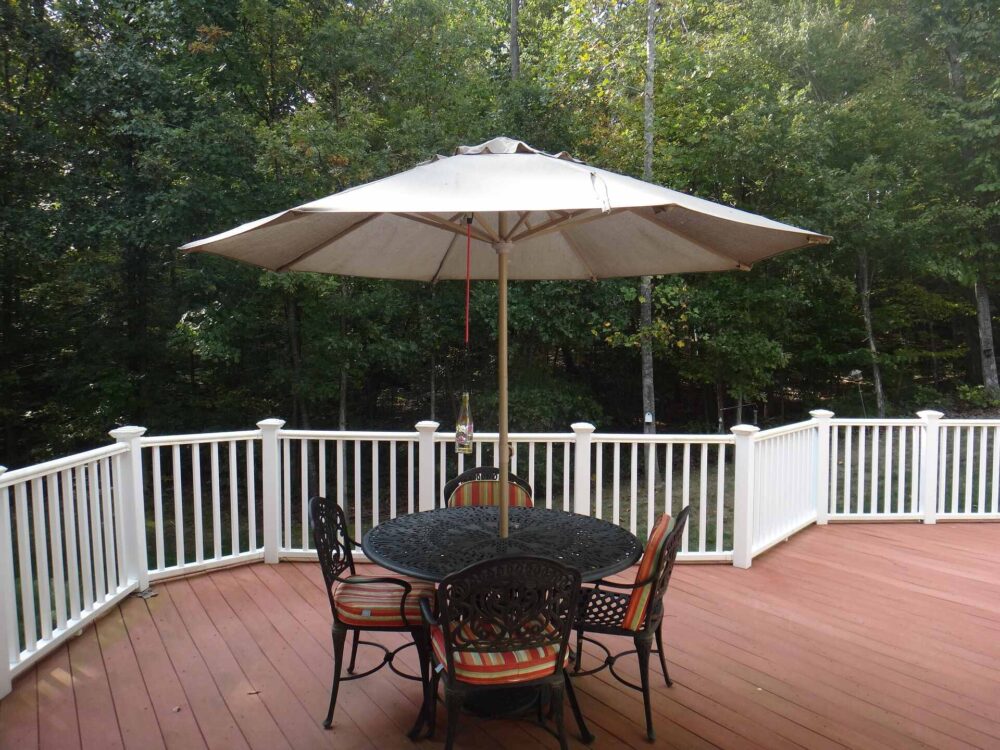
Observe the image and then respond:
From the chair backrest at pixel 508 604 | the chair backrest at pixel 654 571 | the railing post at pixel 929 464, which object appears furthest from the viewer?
the railing post at pixel 929 464

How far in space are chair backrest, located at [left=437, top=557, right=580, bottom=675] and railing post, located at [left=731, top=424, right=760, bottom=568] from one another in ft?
8.25

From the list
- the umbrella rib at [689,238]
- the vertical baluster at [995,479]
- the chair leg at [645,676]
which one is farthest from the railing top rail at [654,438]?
the vertical baluster at [995,479]

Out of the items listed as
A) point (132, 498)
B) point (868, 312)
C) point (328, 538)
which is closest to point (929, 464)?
point (328, 538)

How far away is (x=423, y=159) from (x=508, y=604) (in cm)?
738

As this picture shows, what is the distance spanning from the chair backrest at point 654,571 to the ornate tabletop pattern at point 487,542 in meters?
0.10

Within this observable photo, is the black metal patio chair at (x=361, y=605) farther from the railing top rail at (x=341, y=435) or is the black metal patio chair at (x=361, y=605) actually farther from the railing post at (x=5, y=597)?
the railing top rail at (x=341, y=435)

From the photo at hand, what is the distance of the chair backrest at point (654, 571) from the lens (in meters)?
2.50

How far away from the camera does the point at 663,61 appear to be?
10023 mm

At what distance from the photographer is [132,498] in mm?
3830

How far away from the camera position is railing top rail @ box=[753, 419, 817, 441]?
14.6 feet

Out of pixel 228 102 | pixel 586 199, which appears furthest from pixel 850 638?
pixel 228 102

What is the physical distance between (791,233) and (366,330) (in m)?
7.18

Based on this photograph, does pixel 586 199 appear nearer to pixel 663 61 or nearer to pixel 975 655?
pixel 975 655

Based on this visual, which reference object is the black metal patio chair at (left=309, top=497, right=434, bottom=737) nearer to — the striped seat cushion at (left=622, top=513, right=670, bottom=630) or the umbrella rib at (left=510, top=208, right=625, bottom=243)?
the striped seat cushion at (left=622, top=513, right=670, bottom=630)
